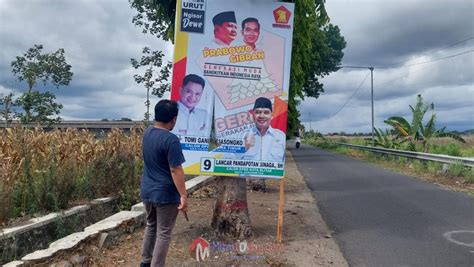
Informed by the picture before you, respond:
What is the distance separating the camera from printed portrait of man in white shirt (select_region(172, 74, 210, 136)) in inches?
222

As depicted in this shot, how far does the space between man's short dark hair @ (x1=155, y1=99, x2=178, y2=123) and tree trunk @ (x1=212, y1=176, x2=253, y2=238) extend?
6.62 feet

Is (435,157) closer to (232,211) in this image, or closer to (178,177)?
(232,211)

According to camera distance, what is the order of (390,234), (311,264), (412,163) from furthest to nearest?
1. (412,163)
2. (390,234)
3. (311,264)

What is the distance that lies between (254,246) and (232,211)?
62 centimetres

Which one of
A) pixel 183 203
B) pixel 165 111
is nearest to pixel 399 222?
pixel 183 203

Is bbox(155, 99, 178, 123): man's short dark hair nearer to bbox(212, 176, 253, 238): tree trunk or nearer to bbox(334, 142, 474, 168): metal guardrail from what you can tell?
bbox(212, 176, 253, 238): tree trunk

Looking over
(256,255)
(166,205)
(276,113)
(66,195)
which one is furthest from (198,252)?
(66,195)

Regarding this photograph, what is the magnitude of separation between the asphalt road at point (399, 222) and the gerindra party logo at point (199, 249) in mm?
1833

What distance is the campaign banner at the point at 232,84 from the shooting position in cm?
566

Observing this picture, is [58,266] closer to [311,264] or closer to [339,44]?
[311,264]

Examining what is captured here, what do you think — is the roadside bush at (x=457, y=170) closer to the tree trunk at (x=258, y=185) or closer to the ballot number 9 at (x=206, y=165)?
the tree trunk at (x=258, y=185)

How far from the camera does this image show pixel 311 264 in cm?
518

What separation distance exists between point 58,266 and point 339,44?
29.1 meters

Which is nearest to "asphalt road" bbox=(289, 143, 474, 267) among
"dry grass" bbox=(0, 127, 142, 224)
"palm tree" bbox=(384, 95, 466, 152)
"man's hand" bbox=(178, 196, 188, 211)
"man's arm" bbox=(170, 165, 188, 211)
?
"man's hand" bbox=(178, 196, 188, 211)
